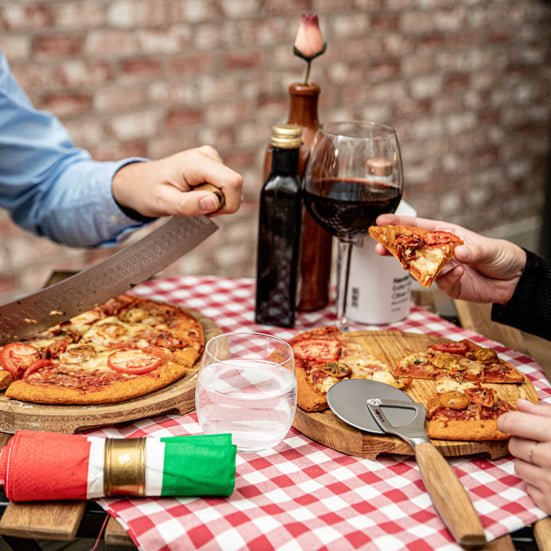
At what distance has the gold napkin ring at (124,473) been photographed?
95 centimetres

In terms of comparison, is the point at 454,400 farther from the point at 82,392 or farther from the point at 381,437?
the point at 82,392

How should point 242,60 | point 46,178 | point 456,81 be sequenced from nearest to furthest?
point 46,178 < point 242,60 < point 456,81

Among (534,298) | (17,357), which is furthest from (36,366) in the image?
(534,298)

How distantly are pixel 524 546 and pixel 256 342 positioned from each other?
1.50 feet

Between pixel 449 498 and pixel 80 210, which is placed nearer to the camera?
pixel 449 498

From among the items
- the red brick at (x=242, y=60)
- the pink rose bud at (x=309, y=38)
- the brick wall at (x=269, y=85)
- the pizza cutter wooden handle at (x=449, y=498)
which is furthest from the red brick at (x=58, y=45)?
the pizza cutter wooden handle at (x=449, y=498)

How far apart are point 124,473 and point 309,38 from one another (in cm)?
95

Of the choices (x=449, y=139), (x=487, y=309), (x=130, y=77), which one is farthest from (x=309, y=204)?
(x=449, y=139)

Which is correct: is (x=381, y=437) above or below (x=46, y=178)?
below

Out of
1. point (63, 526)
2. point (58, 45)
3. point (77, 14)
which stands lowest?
point (63, 526)

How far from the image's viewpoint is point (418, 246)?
131cm

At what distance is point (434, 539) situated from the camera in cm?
92

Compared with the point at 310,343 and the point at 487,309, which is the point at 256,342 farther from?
the point at 487,309

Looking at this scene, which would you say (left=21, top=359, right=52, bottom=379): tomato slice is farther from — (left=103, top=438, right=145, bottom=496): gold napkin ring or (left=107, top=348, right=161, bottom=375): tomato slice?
(left=103, top=438, right=145, bottom=496): gold napkin ring
